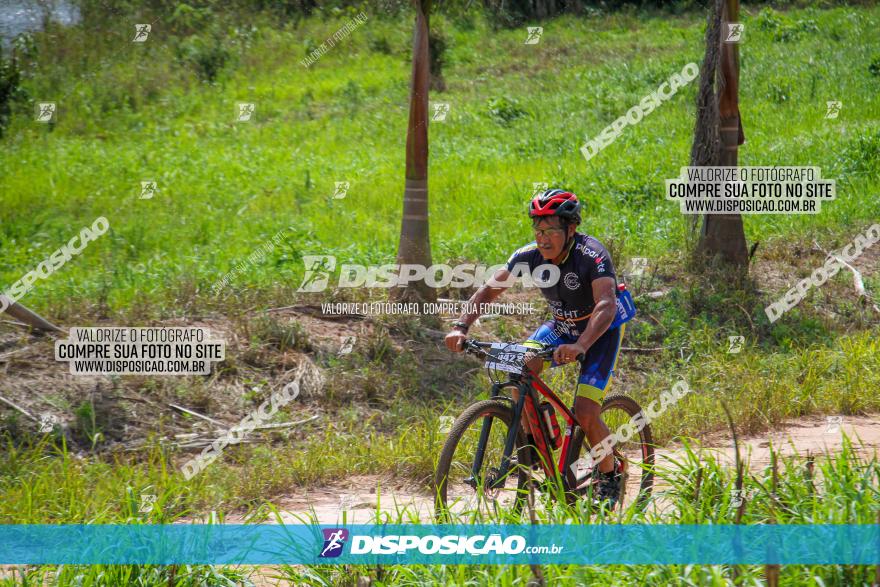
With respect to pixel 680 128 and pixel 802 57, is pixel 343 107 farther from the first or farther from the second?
pixel 802 57

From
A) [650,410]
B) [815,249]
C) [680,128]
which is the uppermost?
[680,128]

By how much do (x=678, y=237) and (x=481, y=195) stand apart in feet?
11.3

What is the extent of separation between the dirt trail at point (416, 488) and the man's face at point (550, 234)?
1.50 metres

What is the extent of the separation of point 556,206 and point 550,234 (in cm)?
18

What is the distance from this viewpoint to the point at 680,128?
61.1 ft

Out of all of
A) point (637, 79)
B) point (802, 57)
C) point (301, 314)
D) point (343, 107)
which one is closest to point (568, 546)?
point (301, 314)
